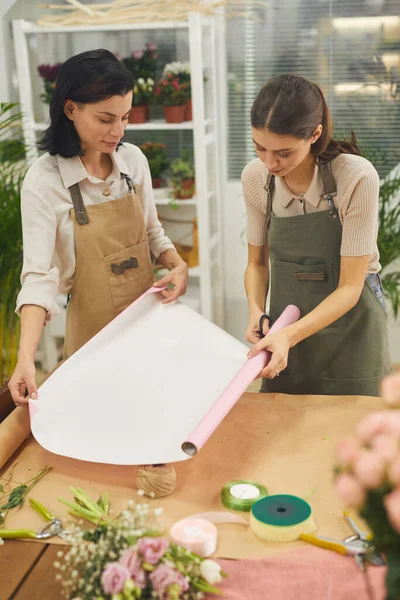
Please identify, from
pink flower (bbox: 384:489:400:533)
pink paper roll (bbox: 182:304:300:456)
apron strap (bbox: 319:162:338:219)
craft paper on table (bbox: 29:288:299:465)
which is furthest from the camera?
apron strap (bbox: 319:162:338:219)

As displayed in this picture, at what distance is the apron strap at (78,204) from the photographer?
2031mm

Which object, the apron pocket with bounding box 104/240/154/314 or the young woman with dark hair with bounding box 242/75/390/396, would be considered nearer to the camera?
the young woman with dark hair with bounding box 242/75/390/396

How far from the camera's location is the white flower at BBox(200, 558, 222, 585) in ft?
A: 4.03

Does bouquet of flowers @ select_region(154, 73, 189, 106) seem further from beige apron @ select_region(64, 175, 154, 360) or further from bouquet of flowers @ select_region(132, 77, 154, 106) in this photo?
beige apron @ select_region(64, 175, 154, 360)

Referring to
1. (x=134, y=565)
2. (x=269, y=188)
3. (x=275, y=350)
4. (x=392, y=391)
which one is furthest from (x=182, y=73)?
(x=392, y=391)

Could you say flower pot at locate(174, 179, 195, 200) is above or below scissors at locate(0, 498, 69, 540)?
below

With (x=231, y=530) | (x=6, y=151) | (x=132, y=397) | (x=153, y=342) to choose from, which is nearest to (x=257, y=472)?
(x=231, y=530)

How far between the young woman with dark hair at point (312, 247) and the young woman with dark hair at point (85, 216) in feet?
1.00

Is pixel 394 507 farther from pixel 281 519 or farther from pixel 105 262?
pixel 105 262

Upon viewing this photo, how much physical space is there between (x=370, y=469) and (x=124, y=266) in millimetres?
1458

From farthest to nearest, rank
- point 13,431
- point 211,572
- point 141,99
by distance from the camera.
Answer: point 141,99, point 13,431, point 211,572

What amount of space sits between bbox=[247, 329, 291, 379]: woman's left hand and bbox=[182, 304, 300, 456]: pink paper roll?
17 mm

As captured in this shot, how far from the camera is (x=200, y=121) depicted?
13.3ft

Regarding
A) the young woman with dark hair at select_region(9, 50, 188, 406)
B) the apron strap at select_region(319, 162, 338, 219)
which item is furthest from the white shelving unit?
the apron strap at select_region(319, 162, 338, 219)
